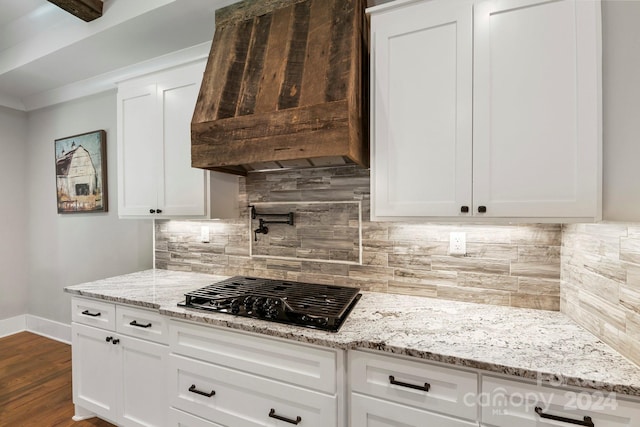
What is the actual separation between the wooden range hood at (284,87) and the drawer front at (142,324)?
953 millimetres

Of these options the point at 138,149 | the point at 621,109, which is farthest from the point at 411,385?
the point at 138,149

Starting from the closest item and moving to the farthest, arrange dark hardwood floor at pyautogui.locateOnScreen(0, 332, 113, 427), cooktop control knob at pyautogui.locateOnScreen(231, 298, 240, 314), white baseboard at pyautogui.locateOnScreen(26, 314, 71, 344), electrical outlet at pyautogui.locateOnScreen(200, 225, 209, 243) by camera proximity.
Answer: cooktop control knob at pyautogui.locateOnScreen(231, 298, 240, 314), dark hardwood floor at pyautogui.locateOnScreen(0, 332, 113, 427), electrical outlet at pyautogui.locateOnScreen(200, 225, 209, 243), white baseboard at pyautogui.locateOnScreen(26, 314, 71, 344)

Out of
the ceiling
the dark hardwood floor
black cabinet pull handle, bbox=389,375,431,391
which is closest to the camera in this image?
black cabinet pull handle, bbox=389,375,431,391

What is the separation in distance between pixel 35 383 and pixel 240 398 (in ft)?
7.85

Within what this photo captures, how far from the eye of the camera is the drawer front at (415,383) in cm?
113

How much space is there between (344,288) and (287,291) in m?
0.36

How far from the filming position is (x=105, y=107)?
3084mm

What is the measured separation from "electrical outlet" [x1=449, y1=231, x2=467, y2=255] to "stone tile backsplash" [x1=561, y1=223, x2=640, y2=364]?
1.50ft

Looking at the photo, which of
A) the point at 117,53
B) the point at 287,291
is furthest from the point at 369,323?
the point at 117,53

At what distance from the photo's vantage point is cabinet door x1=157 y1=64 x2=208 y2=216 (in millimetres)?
2070

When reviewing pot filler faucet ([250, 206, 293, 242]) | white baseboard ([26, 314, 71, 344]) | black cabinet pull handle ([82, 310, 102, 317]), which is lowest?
white baseboard ([26, 314, 71, 344])

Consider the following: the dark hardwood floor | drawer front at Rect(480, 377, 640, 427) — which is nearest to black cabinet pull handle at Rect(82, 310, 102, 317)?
the dark hardwood floor

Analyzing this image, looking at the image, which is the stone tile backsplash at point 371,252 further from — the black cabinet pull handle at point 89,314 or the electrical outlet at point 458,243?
the black cabinet pull handle at point 89,314

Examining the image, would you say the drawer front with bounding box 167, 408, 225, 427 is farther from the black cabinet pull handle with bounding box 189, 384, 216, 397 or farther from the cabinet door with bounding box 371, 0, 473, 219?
the cabinet door with bounding box 371, 0, 473, 219
